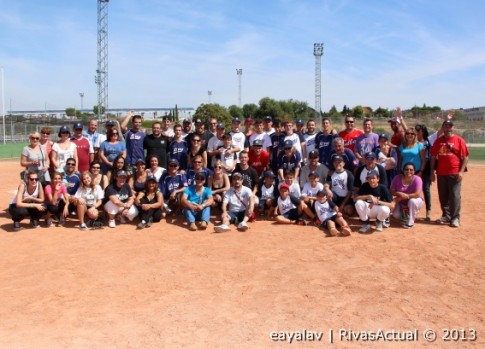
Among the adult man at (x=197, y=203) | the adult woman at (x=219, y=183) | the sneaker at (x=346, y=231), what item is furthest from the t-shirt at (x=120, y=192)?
the sneaker at (x=346, y=231)

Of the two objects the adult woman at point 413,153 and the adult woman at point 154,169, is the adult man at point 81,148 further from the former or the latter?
the adult woman at point 413,153

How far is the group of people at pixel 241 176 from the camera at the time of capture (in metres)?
7.62

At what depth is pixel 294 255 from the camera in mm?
6090

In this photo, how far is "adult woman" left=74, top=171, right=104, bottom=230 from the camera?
7.69m

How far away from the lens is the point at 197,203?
7875 mm

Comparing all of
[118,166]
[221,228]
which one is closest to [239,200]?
[221,228]

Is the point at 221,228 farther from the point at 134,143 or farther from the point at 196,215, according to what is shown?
the point at 134,143

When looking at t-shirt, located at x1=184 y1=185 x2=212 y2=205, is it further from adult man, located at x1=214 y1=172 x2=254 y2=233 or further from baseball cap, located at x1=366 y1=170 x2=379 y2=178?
baseball cap, located at x1=366 y1=170 x2=379 y2=178

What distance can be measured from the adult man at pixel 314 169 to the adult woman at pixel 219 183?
4.97 feet

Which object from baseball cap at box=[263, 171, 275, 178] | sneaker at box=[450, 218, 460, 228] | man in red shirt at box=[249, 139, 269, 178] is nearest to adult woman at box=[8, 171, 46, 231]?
man in red shirt at box=[249, 139, 269, 178]

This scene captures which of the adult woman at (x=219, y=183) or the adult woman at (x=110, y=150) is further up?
the adult woman at (x=110, y=150)

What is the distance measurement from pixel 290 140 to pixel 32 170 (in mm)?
5226

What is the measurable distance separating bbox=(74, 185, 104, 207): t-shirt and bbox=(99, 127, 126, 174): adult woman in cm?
64

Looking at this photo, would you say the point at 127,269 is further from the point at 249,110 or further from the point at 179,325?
the point at 249,110
